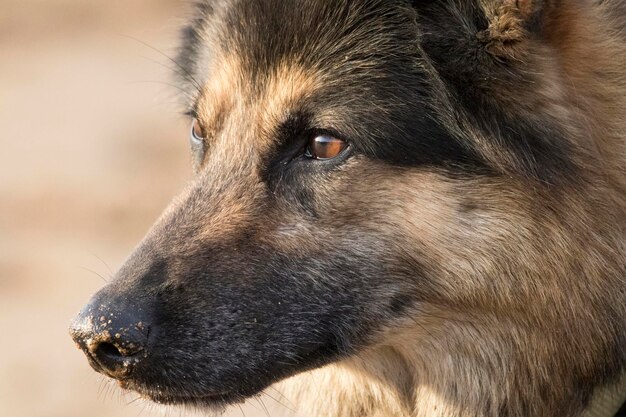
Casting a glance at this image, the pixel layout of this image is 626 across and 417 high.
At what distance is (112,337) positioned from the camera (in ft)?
10.1

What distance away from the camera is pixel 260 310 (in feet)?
10.8

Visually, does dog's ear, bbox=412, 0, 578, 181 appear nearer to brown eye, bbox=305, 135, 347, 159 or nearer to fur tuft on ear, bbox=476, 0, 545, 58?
fur tuft on ear, bbox=476, 0, 545, 58

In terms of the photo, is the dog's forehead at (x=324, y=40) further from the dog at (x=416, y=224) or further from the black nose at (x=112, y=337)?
the black nose at (x=112, y=337)

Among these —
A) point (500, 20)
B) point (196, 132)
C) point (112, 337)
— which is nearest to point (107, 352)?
point (112, 337)

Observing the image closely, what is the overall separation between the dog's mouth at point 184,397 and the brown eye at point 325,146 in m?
0.83

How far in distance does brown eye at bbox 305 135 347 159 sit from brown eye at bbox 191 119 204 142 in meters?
0.63

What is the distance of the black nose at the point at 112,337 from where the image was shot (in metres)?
3.08

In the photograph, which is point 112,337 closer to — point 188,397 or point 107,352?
point 107,352

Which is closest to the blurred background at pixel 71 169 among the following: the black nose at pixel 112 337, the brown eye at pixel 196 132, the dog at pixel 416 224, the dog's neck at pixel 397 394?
the brown eye at pixel 196 132

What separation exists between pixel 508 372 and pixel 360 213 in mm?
738

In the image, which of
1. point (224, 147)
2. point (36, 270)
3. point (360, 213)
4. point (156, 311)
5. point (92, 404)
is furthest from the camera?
point (36, 270)

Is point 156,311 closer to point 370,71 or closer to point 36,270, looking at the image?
point 370,71

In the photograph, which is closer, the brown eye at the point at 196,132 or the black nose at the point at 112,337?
the black nose at the point at 112,337

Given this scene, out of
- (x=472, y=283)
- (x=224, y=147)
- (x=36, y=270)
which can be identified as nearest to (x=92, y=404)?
(x=36, y=270)
